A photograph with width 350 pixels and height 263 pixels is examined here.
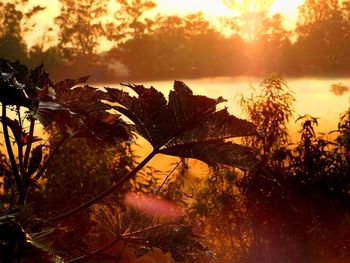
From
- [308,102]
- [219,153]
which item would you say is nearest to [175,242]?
[219,153]

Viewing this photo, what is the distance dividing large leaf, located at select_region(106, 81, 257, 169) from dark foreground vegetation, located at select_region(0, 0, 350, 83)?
16.7 m

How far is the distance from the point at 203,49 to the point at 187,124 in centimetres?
2039

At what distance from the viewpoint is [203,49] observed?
2152 centimetres

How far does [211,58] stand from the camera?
2048 cm

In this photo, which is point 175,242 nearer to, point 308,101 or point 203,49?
point 308,101


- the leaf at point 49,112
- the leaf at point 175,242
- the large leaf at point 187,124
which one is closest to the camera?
the leaf at point 49,112

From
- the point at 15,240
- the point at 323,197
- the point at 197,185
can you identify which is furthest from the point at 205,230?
the point at 15,240

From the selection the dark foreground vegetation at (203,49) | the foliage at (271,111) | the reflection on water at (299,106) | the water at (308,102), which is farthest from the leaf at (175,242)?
the dark foreground vegetation at (203,49)

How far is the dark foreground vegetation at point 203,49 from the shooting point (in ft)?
65.4

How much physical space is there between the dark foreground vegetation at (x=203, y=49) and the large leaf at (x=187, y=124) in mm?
16678

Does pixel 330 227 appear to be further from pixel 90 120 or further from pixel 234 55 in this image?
pixel 234 55

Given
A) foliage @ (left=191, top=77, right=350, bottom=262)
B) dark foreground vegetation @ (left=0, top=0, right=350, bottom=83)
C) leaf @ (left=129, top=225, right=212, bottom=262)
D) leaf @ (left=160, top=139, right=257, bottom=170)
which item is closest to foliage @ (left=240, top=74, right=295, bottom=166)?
foliage @ (left=191, top=77, right=350, bottom=262)

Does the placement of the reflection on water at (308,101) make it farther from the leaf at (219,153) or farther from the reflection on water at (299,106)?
the leaf at (219,153)

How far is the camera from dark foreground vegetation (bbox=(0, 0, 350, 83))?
65.4 ft
